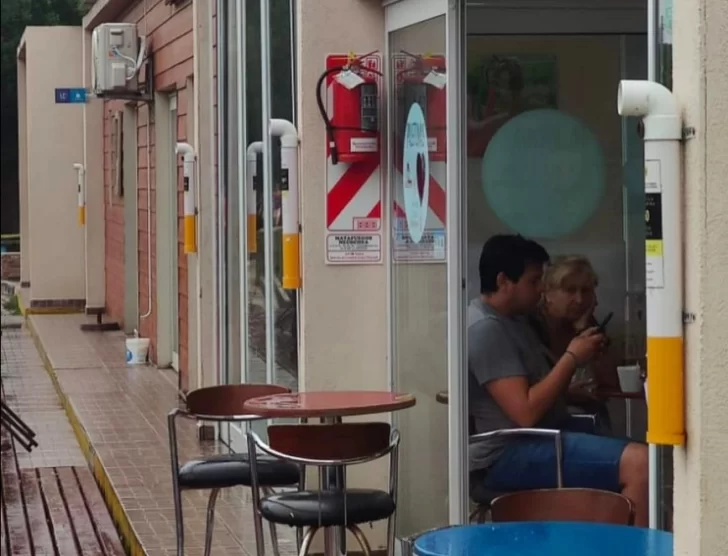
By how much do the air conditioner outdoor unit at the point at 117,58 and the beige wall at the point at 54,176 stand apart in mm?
5688

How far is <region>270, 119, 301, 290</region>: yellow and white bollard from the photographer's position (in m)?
6.09

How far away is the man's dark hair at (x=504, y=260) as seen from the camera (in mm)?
5426

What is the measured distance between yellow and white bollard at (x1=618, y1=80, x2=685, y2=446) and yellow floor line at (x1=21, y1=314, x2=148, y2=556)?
403 centimetres

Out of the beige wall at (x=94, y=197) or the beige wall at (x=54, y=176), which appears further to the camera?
the beige wall at (x=54, y=176)

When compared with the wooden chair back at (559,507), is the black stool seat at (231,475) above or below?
below

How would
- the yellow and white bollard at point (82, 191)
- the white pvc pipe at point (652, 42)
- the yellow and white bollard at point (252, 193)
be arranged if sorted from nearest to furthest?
the white pvc pipe at point (652, 42) < the yellow and white bollard at point (252, 193) < the yellow and white bollard at point (82, 191)

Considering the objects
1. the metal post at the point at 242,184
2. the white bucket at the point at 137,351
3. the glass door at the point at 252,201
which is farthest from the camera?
the white bucket at the point at 137,351

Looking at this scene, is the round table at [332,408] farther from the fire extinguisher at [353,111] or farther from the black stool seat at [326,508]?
the fire extinguisher at [353,111]

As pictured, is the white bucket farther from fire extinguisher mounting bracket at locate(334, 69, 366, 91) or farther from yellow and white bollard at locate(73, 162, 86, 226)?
fire extinguisher mounting bracket at locate(334, 69, 366, 91)

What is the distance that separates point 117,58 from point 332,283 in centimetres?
756

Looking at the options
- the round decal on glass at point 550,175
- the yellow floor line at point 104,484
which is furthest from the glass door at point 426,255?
the yellow floor line at point 104,484

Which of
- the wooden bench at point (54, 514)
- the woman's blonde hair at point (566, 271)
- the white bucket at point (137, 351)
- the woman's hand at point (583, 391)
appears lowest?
the wooden bench at point (54, 514)

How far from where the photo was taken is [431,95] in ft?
18.3

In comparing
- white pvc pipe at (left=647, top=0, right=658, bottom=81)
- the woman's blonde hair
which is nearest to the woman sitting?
the woman's blonde hair
